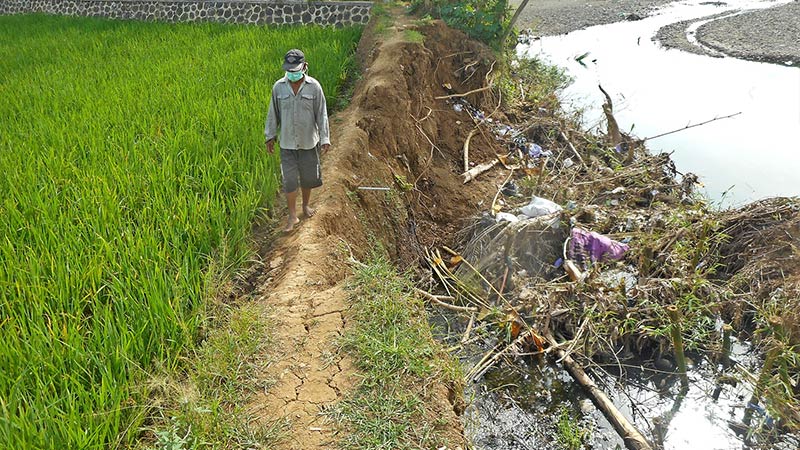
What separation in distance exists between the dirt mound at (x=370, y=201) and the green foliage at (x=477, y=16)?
41 cm

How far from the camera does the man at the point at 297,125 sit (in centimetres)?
355

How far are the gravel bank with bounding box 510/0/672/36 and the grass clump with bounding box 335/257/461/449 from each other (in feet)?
41.3

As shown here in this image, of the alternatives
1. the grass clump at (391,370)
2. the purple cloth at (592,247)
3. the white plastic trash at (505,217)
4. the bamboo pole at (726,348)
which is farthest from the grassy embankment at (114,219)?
the bamboo pole at (726,348)

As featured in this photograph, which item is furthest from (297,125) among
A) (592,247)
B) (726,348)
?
(726,348)

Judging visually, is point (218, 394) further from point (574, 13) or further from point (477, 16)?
point (574, 13)

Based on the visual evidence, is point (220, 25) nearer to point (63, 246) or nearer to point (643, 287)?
point (63, 246)

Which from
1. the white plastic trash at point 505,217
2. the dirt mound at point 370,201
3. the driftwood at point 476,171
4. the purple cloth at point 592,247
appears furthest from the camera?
the driftwood at point 476,171

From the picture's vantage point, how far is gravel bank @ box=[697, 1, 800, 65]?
1200 cm

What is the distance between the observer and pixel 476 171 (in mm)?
6160

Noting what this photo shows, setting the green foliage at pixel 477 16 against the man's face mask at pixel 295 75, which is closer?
the man's face mask at pixel 295 75

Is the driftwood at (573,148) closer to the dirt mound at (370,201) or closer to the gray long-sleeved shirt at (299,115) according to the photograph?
the dirt mound at (370,201)

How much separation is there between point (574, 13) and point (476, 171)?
13.0m

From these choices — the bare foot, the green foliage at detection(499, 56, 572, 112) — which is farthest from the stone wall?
the bare foot

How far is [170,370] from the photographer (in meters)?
2.60
